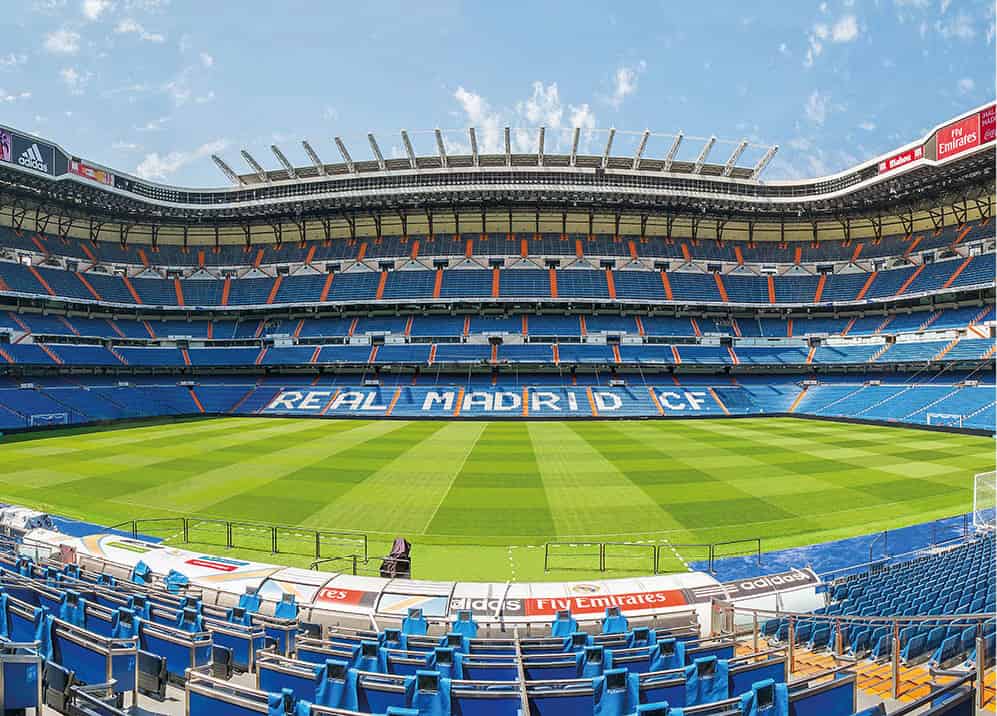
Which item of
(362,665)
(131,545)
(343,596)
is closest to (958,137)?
(343,596)

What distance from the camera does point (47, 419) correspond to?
39812mm

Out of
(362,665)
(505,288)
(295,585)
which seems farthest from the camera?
(505,288)

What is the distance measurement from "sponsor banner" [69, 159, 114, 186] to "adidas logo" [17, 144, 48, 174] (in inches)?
81.6

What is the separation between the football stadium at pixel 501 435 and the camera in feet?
20.1

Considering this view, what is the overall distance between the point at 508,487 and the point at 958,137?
148 feet

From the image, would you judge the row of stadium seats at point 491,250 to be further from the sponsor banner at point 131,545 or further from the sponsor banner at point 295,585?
the sponsor banner at point 295,585

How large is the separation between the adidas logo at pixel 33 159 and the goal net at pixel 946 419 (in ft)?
232

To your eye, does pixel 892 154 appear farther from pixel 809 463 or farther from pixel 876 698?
pixel 876 698

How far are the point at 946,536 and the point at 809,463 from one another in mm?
10248

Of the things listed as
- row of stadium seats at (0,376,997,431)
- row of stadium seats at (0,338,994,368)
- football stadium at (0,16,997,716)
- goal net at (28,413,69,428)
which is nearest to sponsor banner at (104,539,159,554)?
football stadium at (0,16,997,716)

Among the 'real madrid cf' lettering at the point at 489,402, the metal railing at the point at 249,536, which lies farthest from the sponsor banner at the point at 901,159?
the metal railing at the point at 249,536

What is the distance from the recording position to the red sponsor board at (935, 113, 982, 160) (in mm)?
39125

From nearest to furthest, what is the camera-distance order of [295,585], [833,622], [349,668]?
[349,668], [833,622], [295,585]

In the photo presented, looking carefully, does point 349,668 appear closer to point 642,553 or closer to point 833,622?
point 833,622
